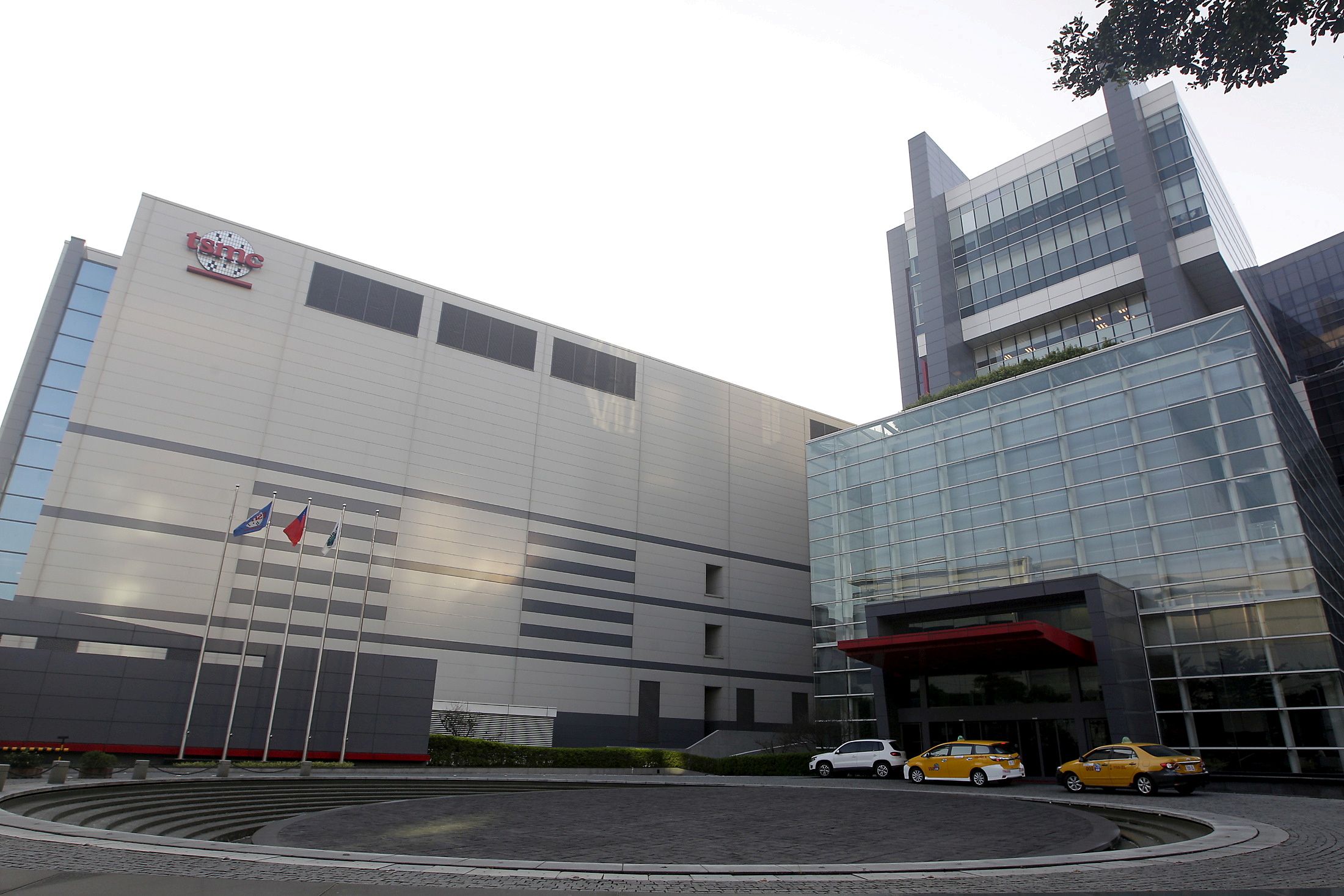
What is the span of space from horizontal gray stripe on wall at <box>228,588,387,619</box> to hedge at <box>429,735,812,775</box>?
7647mm

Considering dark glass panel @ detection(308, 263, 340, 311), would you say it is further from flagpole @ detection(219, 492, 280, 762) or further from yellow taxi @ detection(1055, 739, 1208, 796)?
yellow taxi @ detection(1055, 739, 1208, 796)

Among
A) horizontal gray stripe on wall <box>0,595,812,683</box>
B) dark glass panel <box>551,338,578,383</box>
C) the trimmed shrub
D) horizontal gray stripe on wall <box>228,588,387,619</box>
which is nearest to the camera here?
horizontal gray stripe on wall <box>0,595,812,683</box>

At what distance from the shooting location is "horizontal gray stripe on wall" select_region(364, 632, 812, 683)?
42.8 meters

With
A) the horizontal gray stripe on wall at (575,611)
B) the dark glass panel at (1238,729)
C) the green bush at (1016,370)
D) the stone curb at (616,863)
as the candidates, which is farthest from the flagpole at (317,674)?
the dark glass panel at (1238,729)

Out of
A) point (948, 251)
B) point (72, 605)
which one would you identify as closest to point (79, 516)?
point (72, 605)

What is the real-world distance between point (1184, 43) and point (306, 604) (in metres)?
41.9

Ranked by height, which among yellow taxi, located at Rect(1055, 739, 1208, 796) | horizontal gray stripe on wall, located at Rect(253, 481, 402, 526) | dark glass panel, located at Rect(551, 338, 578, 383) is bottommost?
yellow taxi, located at Rect(1055, 739, 1208, 796)

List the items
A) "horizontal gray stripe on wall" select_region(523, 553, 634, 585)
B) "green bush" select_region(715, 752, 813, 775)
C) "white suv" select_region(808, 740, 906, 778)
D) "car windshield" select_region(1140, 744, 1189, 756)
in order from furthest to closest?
1. "horizontal gray stripe on wall" select_region(523, 553, 634, 585)
2. "green bush" select_region(715, 752, 813, 775)
3. "white suv" select_region(808, 740, 906, 778)
4. "car windshield" select_region(1140, 744, 1189, 756)

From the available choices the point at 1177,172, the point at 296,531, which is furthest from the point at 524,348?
the point at 1177,172

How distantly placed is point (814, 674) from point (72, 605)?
36.3 m

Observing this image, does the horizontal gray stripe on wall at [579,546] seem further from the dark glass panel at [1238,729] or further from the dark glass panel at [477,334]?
the dark glass panel at [1238,729]

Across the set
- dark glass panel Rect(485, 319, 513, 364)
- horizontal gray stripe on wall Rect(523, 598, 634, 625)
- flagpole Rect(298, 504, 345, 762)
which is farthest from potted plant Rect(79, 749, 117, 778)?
dark glass panel Rect(485, 319, 513, 364)

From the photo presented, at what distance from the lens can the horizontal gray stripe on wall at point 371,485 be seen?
38406 millimetres

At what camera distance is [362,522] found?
4350cm
